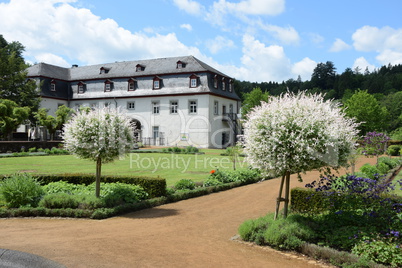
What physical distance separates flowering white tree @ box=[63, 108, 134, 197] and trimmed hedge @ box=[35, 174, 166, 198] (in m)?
1.86

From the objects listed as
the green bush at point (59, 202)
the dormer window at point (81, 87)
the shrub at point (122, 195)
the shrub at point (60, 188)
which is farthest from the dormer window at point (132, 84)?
the green bush at point (59, 202)

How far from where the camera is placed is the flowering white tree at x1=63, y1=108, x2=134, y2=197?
30.1ft

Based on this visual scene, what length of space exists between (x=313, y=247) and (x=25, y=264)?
4.96 m

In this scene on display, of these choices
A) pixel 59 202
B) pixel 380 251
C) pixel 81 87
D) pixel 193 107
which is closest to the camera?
pixel 380 251

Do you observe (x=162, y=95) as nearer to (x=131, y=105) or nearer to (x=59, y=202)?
(x=131, y=105)

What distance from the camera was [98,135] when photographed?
362 inches

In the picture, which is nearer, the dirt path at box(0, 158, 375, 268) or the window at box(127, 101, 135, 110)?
the dirt path at box(0, 158, 375, 268)

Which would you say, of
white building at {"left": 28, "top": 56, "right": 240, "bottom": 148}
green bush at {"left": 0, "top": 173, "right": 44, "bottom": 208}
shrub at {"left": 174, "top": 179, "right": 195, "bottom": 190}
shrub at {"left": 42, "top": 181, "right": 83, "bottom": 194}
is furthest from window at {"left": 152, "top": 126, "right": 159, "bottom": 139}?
green bush at {"left": 0, "top": 173, "right": 44, "bottom": 208}

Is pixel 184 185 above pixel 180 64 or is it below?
below

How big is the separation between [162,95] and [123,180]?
29.2 meters

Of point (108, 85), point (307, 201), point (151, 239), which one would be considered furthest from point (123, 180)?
point (108, 85)

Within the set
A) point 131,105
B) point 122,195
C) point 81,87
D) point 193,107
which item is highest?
point 81,87

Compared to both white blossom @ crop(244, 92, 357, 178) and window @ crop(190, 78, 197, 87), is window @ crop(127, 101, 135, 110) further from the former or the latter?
white blossom @ crop(244, 92, 357, 178)

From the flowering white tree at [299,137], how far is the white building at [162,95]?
102 ft
